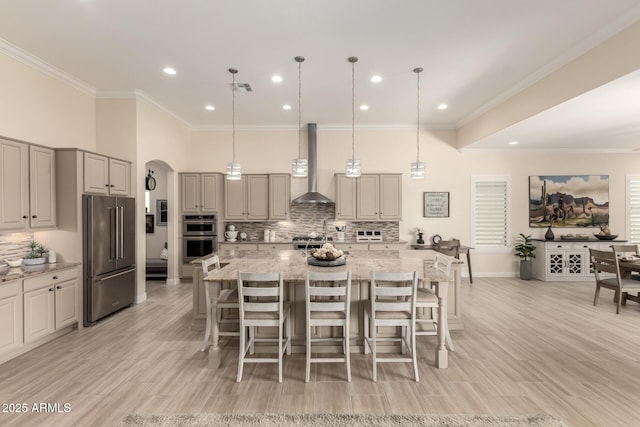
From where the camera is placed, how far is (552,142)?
6.70 m

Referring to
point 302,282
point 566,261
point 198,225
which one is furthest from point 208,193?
point 566,261

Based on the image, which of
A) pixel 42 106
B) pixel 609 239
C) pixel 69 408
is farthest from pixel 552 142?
pixel 42 106

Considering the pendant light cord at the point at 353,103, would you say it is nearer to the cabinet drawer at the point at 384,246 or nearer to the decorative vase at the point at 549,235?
the cabinet drawer at the point at 384,246

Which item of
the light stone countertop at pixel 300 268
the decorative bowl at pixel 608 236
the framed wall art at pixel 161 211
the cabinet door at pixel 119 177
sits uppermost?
the cabinet door at pixel 119 177

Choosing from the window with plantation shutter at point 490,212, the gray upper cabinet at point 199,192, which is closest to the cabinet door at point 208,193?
the gray upper cabinet at point 199,192

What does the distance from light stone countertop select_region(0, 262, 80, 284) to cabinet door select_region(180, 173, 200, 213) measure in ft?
9.64

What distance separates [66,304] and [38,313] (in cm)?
39

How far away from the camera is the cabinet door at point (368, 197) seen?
23.2 ft

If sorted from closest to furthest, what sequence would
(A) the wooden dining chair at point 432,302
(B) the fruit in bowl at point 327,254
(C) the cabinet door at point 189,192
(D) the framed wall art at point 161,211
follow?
(A) the wooden dining chair at point 432,302, (B) the fruit in bowl at point 327,254, (C) the cabinet door at point 189,192, (D) the framed wall art at point 161,211

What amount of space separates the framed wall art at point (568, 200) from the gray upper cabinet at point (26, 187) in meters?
9.11

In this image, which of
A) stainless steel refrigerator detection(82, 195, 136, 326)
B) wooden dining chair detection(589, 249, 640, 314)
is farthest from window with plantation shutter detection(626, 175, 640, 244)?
stainless steel refrigerator detection(82, 195, 136, 326)

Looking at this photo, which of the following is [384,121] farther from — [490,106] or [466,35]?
[466,35]

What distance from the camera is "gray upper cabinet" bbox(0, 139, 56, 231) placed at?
3.48m

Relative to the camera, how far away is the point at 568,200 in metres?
7.41
